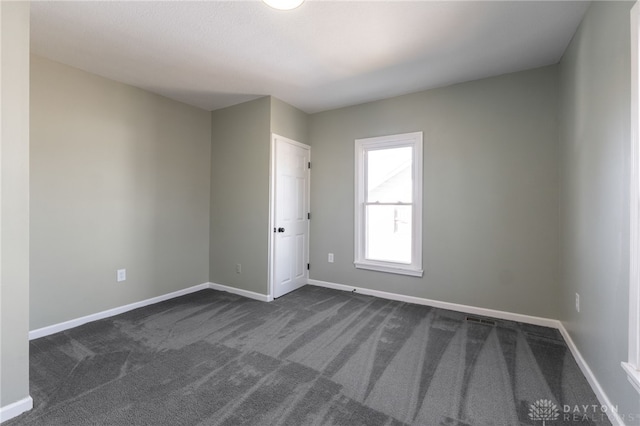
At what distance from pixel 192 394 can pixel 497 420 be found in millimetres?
1834

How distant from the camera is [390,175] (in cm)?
372

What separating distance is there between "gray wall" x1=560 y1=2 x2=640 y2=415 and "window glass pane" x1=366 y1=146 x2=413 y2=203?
5.06ft

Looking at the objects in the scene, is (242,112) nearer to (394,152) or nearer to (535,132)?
(394,152)

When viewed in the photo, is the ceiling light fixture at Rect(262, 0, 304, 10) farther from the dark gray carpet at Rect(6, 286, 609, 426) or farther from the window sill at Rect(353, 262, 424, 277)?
the window sill at Rect(353, 262, 424, 277)

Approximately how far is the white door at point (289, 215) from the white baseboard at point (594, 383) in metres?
2.97

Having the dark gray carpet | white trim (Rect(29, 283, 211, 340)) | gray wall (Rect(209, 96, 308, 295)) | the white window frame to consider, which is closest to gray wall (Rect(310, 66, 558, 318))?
the dark gray carpet

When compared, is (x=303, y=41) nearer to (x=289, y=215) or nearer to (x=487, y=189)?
(x=289, y=215)

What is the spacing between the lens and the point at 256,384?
6.19 feet

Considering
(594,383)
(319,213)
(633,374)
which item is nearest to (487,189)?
(594,383)

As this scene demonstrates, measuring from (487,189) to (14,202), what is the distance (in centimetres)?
387

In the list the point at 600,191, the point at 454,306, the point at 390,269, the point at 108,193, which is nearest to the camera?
the point at 600,191

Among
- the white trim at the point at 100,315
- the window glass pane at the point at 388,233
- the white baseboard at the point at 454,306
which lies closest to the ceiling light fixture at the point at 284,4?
the window glass pane at the point at 388,233

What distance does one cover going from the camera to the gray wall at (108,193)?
2.62 m

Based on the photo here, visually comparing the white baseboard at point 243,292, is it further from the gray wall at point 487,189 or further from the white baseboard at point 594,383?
the white baseboard at point 594,383
